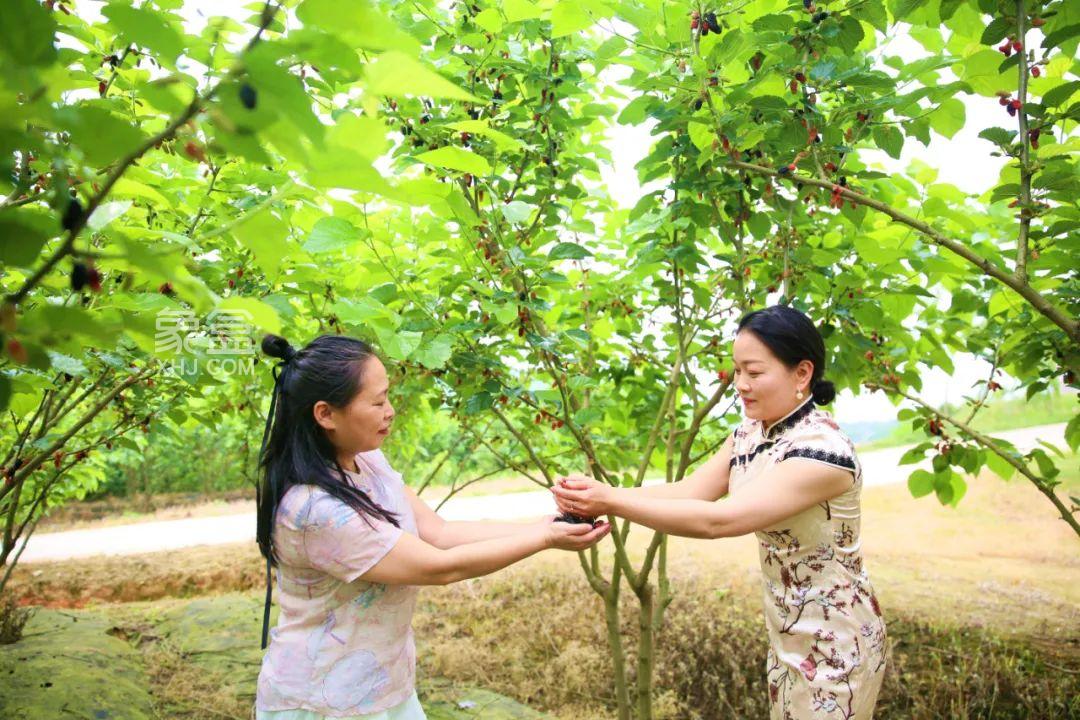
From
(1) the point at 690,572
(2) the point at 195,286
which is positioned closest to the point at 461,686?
(1) the point at 690,572

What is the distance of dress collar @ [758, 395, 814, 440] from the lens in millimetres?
1636

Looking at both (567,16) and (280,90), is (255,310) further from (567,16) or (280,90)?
(567,16)

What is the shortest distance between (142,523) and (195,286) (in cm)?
924

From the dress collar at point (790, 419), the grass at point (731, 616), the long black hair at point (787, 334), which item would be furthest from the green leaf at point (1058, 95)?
the grass at point (731, 616)

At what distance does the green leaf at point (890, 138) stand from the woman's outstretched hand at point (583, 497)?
1039 millimetres

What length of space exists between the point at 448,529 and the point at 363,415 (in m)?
0.43

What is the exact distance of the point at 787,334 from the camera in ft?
5.27

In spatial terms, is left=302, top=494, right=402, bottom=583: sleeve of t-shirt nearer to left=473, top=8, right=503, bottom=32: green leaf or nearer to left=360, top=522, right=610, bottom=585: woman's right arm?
left=360, top=522, right=610, bottom=585: woman's right arm

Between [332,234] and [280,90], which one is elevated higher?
[332,234]

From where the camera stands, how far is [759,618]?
13.5ft

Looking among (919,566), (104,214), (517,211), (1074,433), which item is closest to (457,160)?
(517,211)

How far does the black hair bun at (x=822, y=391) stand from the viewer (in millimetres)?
1675

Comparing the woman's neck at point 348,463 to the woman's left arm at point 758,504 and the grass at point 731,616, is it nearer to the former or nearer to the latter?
the woman's left arm at point 758,504

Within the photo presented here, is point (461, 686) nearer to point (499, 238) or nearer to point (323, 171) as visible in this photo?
point (499, 238)
